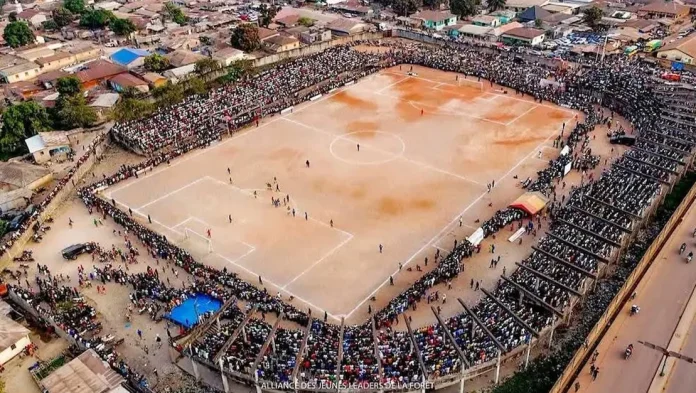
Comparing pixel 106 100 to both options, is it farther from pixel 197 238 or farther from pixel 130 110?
pixel 197 238

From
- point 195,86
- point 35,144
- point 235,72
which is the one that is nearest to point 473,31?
point 235,72

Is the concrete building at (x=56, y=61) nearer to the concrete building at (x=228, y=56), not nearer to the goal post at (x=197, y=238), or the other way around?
the concrete building at (x=228, y=56)

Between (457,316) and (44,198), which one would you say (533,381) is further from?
(44,198)

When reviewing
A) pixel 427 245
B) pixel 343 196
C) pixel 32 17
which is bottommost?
pixel 427 245

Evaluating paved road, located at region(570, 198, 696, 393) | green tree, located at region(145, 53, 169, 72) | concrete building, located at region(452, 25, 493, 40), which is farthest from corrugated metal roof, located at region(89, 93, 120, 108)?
paved road, located at region(570, 198, 696, 393)

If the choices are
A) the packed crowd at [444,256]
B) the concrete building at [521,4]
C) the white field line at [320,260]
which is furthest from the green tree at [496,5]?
the white field line at [320,260]

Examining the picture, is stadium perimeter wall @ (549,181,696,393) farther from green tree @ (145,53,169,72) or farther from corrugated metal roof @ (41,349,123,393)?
green tree @ (145,53,169,72)
